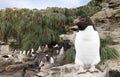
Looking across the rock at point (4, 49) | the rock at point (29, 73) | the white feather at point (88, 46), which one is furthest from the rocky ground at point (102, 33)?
the white feather at point (88, 46)

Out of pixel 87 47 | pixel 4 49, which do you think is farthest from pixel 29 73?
pixel 87 47

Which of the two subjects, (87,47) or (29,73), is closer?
(87,47)

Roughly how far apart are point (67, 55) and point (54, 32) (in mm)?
3984

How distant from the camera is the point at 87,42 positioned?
663 centimetres

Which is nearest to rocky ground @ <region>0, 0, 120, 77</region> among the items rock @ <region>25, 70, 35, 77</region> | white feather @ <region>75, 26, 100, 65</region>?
rock @ <region>25, 70, 35, 77</region>

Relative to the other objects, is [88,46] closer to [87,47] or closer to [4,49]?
[87,47]

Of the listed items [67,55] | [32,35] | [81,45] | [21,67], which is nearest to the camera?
[81,45]

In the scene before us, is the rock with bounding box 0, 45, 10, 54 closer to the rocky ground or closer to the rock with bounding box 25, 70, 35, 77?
the rocky ground

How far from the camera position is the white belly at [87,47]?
657 cm

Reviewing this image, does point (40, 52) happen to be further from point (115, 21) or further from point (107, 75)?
point (107, 75)

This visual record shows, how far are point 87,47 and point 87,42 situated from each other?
0.29 ft

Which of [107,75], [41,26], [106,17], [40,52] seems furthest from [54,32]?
[107,75]

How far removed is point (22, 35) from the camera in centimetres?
1527

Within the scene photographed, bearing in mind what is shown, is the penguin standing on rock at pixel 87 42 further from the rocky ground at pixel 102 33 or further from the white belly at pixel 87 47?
the rocky ground at pixel 102 33
